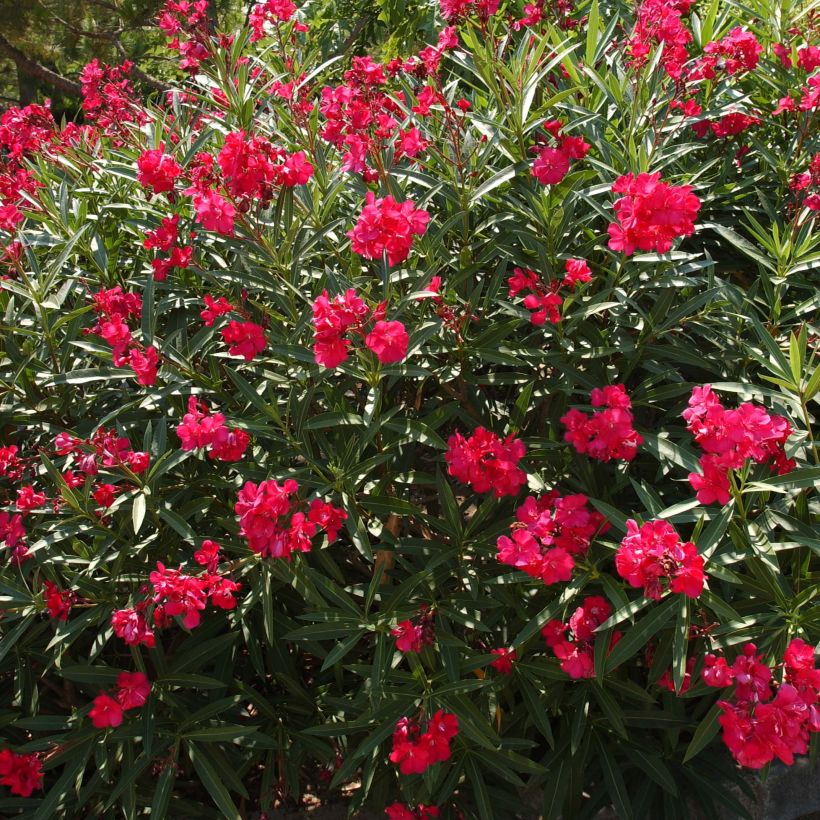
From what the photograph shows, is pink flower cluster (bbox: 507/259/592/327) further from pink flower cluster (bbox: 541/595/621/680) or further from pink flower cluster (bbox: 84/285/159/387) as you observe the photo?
pink flower cluster (bbox: 84/285/159/387)

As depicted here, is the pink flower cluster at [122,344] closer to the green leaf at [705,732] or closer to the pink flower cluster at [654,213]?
the pink flower cluster at [654,213]

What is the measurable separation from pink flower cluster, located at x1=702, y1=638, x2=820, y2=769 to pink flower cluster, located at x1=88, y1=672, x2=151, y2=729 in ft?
4.17

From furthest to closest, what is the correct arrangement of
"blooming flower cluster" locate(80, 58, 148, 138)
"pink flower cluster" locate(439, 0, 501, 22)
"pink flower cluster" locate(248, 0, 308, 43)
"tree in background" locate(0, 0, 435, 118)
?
"tree in background" locate(0, 0, 435, 118) < "blooming flower cluster" locate(80, 58, 148, 138) < "pink flower cluster" locate(248, 0, 308, 43) < "pink flower cluster" locate(439, 0, 501, 22)

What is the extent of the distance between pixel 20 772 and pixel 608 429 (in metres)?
1.64

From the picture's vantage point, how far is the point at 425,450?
2.47 meters

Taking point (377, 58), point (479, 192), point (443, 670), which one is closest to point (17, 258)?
point (479, 192)

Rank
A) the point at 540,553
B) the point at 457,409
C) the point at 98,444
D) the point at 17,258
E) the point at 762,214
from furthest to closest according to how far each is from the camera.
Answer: the point at 762,214
the point at 17,258
the point at 457,409
the point at 98,444
the point at 540,553

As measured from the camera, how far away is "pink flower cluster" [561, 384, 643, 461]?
1.81m

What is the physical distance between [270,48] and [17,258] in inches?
50.5

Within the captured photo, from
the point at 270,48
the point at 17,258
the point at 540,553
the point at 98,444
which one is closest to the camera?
the point at 540,553

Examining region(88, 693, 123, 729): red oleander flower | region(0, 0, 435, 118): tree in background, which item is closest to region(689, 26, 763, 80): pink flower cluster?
region(88, 693, 123, 729): red oleander flower

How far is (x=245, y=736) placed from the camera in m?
2.16

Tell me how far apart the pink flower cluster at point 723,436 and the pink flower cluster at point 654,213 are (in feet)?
1.08

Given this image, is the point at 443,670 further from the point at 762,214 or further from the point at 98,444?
the point at 762,214
